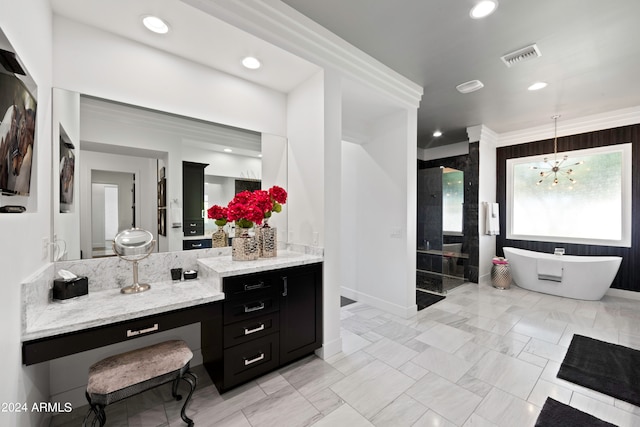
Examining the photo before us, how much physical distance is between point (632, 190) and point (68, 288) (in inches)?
284

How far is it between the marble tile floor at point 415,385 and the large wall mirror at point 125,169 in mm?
1231

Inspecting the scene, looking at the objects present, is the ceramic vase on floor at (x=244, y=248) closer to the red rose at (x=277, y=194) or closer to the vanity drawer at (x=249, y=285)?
the vanity drawer at (x=249, y=285)

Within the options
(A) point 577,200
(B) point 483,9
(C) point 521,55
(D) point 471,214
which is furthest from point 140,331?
(A) point 577,200

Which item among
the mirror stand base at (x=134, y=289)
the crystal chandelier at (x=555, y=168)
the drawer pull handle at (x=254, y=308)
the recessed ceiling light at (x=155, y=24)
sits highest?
the recessed ceiling light at (x=155, y=24)

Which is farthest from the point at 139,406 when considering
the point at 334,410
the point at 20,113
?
the point at 20,113

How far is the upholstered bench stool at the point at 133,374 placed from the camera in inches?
54.1

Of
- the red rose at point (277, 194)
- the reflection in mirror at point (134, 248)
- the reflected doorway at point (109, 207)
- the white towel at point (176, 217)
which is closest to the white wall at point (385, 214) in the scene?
the red rose at point (277, 194)

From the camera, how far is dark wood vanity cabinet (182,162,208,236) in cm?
231

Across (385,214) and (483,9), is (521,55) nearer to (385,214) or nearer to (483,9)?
(483,9)

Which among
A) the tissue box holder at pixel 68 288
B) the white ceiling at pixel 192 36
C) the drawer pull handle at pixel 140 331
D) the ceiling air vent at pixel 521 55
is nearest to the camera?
the drawer pull handle at pixel 140 331

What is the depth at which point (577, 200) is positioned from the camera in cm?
467

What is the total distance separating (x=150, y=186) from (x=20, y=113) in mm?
1034

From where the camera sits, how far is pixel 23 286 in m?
1.22

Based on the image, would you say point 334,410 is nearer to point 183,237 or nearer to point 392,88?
point 183,237
